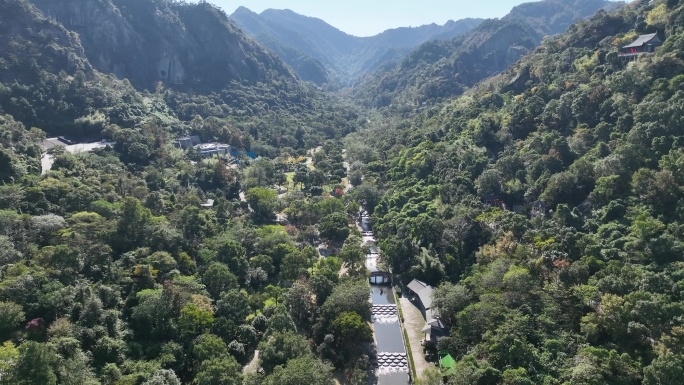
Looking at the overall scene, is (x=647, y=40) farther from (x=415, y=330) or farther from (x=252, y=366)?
(x=252, y=366)

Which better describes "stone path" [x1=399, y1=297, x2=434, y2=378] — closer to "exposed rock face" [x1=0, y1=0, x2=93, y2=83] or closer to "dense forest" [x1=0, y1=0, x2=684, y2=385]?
"dense forest" [x1=0, y1=0, x2=684, y2=385]

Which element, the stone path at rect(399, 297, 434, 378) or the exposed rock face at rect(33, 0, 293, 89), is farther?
the exposed rock face at rect(33, 0, 293, 89)

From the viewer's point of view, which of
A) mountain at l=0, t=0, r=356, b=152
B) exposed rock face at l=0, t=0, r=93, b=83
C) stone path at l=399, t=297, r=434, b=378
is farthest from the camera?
exposed rock face at l=0, t=0, r=93, b=83

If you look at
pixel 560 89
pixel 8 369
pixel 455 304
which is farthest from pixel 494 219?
pixel 8 369

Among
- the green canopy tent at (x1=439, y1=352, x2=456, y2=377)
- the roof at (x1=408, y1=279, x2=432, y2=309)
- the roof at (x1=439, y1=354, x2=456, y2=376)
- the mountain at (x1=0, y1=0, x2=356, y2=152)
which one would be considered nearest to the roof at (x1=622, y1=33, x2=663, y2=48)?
the roof at (x1=408, y1=279, x2=432, y2=309)

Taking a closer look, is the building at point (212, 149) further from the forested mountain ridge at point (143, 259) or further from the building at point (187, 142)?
the forested mountain ridge at point (143, 259)

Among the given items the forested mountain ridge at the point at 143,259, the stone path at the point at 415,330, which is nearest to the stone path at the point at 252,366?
the forested mountain ridge at the point at 143,259

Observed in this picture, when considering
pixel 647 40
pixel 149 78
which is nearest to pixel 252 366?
pixel 647 40
